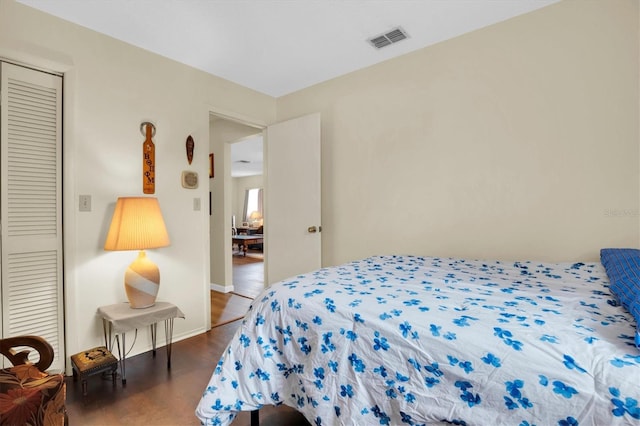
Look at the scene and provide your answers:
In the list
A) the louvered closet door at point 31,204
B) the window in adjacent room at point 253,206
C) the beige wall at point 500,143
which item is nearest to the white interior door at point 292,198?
the beige wall at point 500,143

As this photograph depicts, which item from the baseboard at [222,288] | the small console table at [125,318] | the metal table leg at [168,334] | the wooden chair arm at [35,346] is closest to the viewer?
the wooden chair arm at [35,346]

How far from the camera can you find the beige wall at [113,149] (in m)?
2.19

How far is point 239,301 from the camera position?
13.2ft

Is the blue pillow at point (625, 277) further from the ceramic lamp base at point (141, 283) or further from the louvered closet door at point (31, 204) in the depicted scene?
the louvered closet door at point (31, 204)

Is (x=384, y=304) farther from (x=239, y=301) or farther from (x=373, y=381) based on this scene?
(x=239, y=301)

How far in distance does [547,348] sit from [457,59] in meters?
2.32

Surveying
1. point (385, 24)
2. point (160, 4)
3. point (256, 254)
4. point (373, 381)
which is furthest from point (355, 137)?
point (256, 254)

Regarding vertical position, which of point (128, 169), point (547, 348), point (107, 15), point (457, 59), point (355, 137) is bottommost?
point (547, 348)

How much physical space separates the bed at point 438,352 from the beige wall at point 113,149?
149 cm

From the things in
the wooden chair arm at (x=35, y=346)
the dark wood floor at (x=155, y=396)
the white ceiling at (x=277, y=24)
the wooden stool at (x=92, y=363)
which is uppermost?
the white ceiling at (x=277, y=24)

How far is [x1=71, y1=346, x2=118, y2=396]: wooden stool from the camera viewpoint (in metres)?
1.91

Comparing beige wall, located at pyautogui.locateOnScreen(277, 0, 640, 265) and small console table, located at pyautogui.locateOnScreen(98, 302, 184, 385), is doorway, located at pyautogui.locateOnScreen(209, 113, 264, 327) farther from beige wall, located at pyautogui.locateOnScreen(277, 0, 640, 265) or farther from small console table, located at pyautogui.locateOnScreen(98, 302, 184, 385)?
beige wall, located at pyautogui.locateOnScreen(277, 0, 640, 265)

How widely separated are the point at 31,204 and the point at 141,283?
2.80ft

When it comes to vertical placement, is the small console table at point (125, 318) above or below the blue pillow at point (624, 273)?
below
